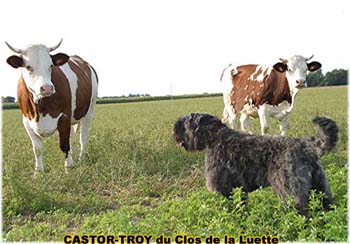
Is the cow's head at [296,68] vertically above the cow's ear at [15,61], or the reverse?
the cow's ear at [15,61]

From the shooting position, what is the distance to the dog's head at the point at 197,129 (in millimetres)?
5559

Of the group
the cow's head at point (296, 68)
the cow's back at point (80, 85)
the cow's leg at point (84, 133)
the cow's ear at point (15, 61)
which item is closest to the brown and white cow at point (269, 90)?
the cow's head at point (296, 68)

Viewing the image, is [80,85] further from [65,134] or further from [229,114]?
[229,114]

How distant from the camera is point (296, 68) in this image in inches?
346

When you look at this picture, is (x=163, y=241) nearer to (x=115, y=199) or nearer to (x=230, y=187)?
(x=230, y=187)

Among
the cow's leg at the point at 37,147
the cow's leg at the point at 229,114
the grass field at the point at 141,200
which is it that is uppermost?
the cow's leg at the point at 229,114

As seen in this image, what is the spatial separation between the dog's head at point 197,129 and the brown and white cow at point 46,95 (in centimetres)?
234

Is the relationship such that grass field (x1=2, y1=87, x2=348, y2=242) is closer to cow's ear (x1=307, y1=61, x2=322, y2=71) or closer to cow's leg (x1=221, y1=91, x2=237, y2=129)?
cow's ear (x1=307, y1=61, x2=322, y2=71)

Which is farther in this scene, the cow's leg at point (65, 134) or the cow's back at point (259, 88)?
the cow's back at point (259, 88)

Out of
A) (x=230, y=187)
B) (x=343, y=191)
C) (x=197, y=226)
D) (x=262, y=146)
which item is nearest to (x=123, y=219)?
(x=197, y=226)

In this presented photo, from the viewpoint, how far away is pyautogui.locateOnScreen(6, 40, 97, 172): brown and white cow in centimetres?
696

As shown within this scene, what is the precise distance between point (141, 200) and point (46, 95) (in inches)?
87.5

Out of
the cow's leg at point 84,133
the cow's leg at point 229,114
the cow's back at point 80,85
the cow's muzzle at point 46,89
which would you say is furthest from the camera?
the cow's leg at point 229,114

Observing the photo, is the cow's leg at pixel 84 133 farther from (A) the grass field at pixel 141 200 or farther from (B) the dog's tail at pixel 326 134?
(B) the dog's tail at pixel 326 134
